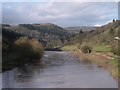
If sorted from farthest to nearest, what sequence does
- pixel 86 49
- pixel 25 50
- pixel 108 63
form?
pixel 86 49, pixel 25 50, pixel 108 63

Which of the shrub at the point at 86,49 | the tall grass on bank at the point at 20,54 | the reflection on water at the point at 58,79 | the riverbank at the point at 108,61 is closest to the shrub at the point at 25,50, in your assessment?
the tall grass on bank at the point at 20,54

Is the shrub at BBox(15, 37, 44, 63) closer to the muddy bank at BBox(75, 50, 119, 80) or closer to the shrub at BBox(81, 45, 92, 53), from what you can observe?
the muddy bank at BBox(75, 50, 119, 80)

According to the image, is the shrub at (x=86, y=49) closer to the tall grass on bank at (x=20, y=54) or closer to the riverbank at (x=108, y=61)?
the riverbank at (x=108, y=61)

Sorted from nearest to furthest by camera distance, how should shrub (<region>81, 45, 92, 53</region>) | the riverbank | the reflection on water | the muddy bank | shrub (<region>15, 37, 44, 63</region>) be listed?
the reflection on water < the muddy bank < the riverbank < shrub (<region>15, 37, 44, 63</region>) < shrub (<region>81, 45, 92, 53</region>)

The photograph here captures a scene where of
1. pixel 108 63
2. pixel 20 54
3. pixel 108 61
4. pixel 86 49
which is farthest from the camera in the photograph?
pixel 86 49

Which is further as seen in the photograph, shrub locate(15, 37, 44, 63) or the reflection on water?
shrub locate(15, 37, 44, 63)

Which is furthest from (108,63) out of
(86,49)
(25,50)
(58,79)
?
(86,49)

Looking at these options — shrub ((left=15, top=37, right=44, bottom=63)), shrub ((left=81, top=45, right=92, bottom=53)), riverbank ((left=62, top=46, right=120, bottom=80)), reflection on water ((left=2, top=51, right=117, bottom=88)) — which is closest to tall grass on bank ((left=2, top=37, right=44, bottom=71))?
shrub ((left=15, top=37, right=44, bottom=63))

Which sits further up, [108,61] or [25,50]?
[25,50]

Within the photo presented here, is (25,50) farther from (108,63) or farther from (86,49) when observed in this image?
(86,49)

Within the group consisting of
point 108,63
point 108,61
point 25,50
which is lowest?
point 108,63

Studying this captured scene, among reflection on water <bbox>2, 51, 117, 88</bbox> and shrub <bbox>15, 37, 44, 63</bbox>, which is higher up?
shrub <bbox>15, 37, 44, 63</bbox>

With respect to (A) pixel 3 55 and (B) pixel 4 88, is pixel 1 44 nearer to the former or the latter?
(A) pixel 3 55

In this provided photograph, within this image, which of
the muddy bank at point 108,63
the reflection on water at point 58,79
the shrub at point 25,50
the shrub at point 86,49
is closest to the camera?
the reflection on water at point 58,79
